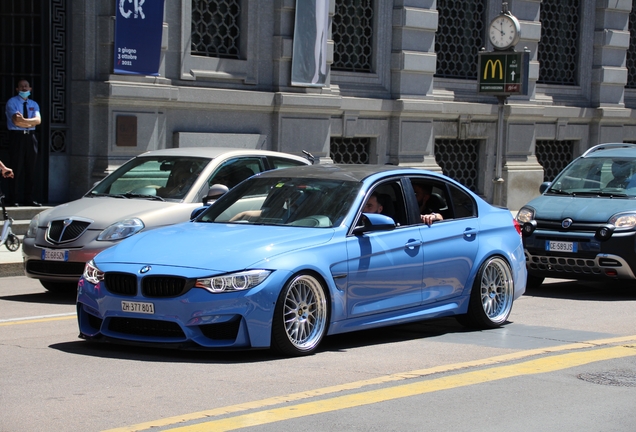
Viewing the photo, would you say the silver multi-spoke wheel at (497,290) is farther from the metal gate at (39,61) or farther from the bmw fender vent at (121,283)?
the metal gate at (39,61)

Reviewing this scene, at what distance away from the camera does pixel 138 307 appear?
26.5ft

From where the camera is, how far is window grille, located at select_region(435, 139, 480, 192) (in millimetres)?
25312

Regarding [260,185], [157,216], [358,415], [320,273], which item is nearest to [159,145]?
[157,216]

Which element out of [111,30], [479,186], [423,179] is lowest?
[479,186]

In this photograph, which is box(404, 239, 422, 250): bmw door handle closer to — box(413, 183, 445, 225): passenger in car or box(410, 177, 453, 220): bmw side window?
box(413, 183, 445, 225): passenger in car

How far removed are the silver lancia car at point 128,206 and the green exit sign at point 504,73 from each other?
803cm

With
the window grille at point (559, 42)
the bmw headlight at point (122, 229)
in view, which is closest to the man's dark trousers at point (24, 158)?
the bmw headlight at point (122, 229)

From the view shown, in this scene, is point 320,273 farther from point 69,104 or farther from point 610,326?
point 69,104

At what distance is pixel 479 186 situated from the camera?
26.2 metres

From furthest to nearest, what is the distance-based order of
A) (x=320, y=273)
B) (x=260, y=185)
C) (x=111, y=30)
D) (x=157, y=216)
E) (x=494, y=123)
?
(x=494, y=123) → (x=111, y=30) → (x=157, y=216) → (x=260, y=185) → (x=320, y=273)

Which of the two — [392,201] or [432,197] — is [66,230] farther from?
[432,197]

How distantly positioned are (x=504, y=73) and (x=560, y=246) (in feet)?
25.6

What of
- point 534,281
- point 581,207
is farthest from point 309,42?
point 581,207

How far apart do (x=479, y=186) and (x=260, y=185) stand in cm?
1708
